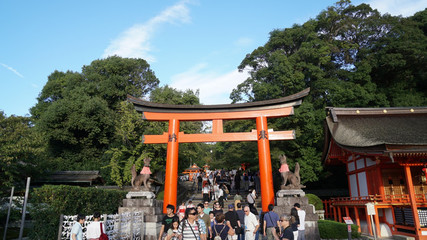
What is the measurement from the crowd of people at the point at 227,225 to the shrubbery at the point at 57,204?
379 centimetres

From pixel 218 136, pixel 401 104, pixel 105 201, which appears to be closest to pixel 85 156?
pixel 105 201

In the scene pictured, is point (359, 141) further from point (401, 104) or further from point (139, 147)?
point (139, 147)

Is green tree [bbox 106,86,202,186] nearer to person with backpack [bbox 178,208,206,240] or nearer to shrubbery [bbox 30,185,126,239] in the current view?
shrubbery [bbox 30,185,126,239]

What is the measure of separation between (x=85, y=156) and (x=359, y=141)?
944 inches

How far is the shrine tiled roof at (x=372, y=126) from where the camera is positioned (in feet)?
45.4

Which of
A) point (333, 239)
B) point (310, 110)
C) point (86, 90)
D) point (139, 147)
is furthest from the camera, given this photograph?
point (86, 90)

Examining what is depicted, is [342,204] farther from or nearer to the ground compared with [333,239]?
farther from the ground

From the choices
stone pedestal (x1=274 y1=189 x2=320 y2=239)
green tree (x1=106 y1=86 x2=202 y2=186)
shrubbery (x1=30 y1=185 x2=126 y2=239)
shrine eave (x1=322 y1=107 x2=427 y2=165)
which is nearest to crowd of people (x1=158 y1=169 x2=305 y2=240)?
stone pedestal (x1=274 y1=189 x2=320 y2=239)

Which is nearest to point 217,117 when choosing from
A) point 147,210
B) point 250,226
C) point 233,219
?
point 147,210

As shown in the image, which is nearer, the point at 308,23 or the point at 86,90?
the point at 308,23

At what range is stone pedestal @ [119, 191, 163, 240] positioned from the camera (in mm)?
10361

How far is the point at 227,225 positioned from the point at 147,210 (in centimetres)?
585

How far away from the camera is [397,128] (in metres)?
15.4

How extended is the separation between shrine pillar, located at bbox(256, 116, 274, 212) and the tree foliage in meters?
5.32
